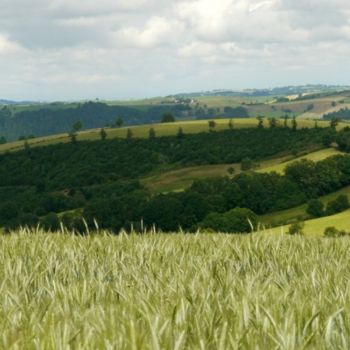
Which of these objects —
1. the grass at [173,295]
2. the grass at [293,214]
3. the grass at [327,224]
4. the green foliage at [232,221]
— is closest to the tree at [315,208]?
the grass at [293,214]

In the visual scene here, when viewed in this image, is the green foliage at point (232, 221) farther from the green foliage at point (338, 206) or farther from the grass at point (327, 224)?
the green foliage at point (338, 206)

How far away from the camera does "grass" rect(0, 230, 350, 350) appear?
3043 mm

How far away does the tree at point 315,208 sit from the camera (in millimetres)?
145125

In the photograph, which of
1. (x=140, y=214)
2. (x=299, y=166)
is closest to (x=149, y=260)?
(x=140, y=214)

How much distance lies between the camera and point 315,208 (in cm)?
14600

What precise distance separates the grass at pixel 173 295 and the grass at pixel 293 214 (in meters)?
144

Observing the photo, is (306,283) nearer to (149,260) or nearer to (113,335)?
(149,260)

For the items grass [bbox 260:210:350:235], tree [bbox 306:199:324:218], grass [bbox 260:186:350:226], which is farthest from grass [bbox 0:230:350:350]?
grass [bbox 260:186:350:226]

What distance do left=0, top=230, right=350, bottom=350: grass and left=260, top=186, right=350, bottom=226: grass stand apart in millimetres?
143758

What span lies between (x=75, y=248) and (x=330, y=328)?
4.00m

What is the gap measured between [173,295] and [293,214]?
510 ft

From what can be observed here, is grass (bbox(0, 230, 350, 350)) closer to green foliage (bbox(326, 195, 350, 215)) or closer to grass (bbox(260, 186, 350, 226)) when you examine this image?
grass (bbox(260, 186, 350, 226))

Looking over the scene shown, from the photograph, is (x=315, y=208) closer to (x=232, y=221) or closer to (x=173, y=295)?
(x=232, y=221)

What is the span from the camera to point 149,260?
573 cm
